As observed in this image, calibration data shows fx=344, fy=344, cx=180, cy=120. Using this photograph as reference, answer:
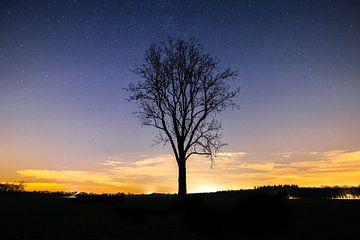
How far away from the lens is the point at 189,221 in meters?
8.65

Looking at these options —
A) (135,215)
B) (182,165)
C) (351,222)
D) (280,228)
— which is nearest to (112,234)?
(135,215)

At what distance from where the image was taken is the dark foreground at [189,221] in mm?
7273

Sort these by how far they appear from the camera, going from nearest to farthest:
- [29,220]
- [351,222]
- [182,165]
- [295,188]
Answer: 1. [29,220]
2. [351,222]
3. [295,188]
4. [182,165]

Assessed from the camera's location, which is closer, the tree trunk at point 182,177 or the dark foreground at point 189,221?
the dark foreground at point 189,221

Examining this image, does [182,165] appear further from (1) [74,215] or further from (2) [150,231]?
(2) [150,231]

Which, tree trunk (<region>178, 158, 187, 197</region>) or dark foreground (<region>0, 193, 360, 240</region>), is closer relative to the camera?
dark foreground (<region>0, 193, 360, 240</region>)

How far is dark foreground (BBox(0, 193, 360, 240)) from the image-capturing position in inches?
286

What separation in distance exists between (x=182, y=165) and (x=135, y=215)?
716 inches

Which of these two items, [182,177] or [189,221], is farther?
[182,177]

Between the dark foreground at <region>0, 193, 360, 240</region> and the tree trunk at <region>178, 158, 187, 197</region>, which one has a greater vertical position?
the tree trunk at <region>178, 158, 187, 197</region>

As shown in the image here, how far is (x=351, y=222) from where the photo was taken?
38.8ft

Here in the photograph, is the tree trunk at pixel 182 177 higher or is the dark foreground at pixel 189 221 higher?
the tree trunk at pixel 182 177

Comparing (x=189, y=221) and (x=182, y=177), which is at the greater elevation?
(x=182, y=177)

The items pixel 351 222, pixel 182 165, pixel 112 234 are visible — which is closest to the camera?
pixel 112 234
